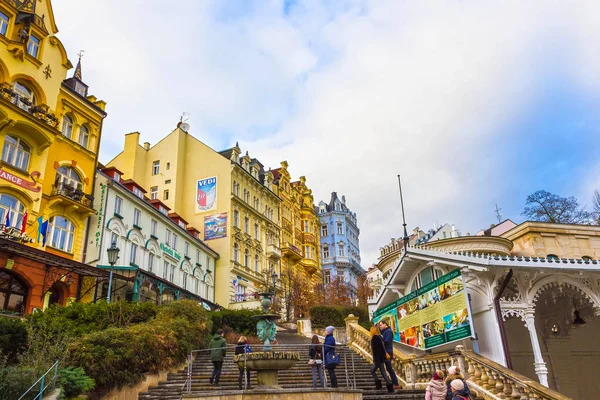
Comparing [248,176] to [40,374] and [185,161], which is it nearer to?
[185,161]

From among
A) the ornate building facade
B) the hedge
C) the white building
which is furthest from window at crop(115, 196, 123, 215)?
the ornate building facade

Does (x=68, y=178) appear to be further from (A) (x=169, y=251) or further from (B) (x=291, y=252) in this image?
(B) (x=291, y=252)

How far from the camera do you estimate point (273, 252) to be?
1998 inches

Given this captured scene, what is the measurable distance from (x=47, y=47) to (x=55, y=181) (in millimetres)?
7715

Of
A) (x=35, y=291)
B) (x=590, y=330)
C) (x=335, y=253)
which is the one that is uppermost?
(x=335, y=253)

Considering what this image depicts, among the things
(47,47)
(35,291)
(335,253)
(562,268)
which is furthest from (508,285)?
(335,253)

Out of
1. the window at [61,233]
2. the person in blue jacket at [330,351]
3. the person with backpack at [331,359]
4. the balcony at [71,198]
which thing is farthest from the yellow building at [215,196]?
the person with backpack at [331,359]

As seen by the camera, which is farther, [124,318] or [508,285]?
[124,318]

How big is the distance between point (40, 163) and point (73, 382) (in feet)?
52.1

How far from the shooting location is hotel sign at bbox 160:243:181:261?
35006mm

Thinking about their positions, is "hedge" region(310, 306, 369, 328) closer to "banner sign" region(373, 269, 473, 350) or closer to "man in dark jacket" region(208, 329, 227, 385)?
"banner sign" region(373, 269, 473, 350)

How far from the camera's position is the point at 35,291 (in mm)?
22172

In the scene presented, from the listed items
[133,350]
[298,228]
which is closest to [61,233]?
[133,350]

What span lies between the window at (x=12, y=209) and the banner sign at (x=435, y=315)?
1796 cm
